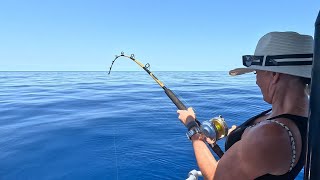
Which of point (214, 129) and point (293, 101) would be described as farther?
point (214, 129)

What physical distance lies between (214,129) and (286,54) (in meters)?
1.10

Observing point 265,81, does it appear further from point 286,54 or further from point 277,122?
point 277,122

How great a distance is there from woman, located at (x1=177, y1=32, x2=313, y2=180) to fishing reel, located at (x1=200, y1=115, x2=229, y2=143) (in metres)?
0.47

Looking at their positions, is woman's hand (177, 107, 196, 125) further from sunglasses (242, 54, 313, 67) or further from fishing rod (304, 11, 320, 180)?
fishing rod (304, 11, 320, 180)

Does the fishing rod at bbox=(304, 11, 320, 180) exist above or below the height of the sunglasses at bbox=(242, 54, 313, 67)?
below

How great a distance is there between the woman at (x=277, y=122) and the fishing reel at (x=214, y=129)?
47 centimetres

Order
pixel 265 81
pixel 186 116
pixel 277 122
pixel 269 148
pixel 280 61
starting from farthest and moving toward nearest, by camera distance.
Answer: pixel 186 116, pixel 265 81, pixel 280 61, pixel 277 122, pixel 269 148

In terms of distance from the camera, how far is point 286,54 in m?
1.93

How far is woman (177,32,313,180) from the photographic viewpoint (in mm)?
1683

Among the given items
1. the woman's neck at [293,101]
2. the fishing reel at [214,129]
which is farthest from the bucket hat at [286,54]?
the fishing reel at [214,129]

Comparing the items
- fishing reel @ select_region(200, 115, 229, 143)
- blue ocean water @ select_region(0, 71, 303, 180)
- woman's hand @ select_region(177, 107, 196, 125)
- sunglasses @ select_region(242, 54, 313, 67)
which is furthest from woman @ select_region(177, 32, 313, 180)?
blue ocean water @ select_region(0, 71, 303, 180)

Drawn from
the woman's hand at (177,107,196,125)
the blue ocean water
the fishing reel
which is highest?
the woman's hand at (177,107,196,125)

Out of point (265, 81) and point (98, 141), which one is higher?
point (265, 81)

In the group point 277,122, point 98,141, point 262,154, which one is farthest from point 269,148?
point 98,141
